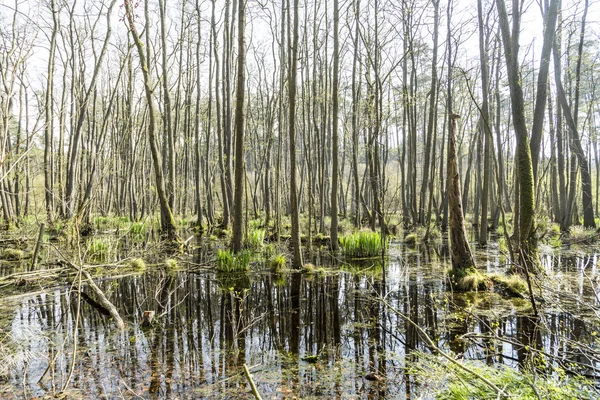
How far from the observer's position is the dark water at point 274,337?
129 inches

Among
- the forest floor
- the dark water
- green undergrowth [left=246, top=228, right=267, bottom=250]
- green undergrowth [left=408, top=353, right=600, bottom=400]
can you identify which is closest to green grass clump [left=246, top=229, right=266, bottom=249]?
green undergrowth [left=246, top=228, right=267, bottom=250]

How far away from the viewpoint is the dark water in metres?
3.28

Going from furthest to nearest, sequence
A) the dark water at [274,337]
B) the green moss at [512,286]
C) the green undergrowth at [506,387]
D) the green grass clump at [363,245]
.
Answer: the green grass clump at [363,245]
the green moss at [512,286]
the dark water at [274,337]
the green undergrowth at [506,387]

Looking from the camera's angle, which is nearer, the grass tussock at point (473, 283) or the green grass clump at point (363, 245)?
the grass tussock at point (473, 283)

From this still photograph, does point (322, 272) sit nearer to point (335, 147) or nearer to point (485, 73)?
point (335, 147)

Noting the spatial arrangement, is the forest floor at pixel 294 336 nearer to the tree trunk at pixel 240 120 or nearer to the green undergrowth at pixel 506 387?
the green undergrowth at pixel 506 387

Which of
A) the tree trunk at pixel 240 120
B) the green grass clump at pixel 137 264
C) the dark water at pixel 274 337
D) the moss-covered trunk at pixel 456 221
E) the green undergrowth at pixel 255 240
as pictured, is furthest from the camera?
the green undergrowth at pixel 255 240

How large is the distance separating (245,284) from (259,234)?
147 inches

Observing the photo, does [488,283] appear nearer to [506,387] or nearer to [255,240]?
[506,387]

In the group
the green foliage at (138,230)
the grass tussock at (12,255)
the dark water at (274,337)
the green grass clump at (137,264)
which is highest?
the green foliage at (138,230)

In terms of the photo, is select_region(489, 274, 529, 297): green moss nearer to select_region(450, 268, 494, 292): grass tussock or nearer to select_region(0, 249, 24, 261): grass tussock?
select_region(450, 268, 494, 292): grass tussock

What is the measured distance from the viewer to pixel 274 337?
4.52 meters

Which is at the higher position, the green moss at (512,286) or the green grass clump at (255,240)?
the green grass clump at (255,240)

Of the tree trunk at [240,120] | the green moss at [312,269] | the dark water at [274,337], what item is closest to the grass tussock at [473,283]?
the dark water at [274,337]
